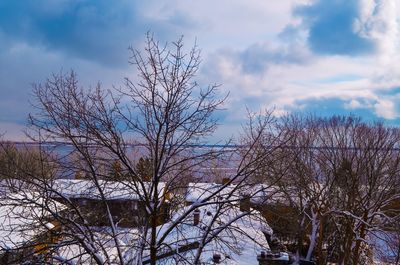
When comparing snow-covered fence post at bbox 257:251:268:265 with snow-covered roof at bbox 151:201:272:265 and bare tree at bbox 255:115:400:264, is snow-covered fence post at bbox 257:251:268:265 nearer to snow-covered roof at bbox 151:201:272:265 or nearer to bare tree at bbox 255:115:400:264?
snow-covered roof at bbox 151:201:272:265

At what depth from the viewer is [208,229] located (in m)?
9.01

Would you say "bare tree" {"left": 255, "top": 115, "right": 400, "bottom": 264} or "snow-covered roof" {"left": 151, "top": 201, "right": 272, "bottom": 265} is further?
"bare tree" {"left": 255, "top": 115, "right": 400, "bottom": 264}

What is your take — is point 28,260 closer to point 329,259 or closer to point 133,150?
point 133,150

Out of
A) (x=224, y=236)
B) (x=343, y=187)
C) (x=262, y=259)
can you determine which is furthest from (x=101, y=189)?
(x=343, y=187)

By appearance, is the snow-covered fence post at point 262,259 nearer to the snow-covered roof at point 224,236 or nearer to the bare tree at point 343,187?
the snow-covered roof at point 224,236

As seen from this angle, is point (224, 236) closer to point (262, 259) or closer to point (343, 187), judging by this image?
point (262, 259)

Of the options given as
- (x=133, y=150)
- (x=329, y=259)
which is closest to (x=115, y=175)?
(x=133, y=150)

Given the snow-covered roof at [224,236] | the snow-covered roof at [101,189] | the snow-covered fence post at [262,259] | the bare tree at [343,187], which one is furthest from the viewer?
the bare tree at [343,187]

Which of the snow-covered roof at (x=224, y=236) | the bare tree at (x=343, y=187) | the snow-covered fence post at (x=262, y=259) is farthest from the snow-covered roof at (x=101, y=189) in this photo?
the bare tree at (x=343, y=187)

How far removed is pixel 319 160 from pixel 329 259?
530 centimetres

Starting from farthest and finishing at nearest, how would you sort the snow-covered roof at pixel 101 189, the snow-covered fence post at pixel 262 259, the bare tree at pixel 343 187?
the bare tree at pixel 343 187 → the snow-covered fence post at pixel 262 259 → the snow-covered roof at pixel 101 189

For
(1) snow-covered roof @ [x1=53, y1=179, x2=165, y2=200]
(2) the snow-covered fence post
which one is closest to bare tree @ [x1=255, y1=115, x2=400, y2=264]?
(2) the snow-covered fence post

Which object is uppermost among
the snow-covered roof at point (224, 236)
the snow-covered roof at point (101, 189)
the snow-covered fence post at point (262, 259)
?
the snow-covered roof at point (101, 189)

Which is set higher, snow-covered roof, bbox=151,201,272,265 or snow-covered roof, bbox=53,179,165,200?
snow-covered roof, bbox=53,179,165,200
